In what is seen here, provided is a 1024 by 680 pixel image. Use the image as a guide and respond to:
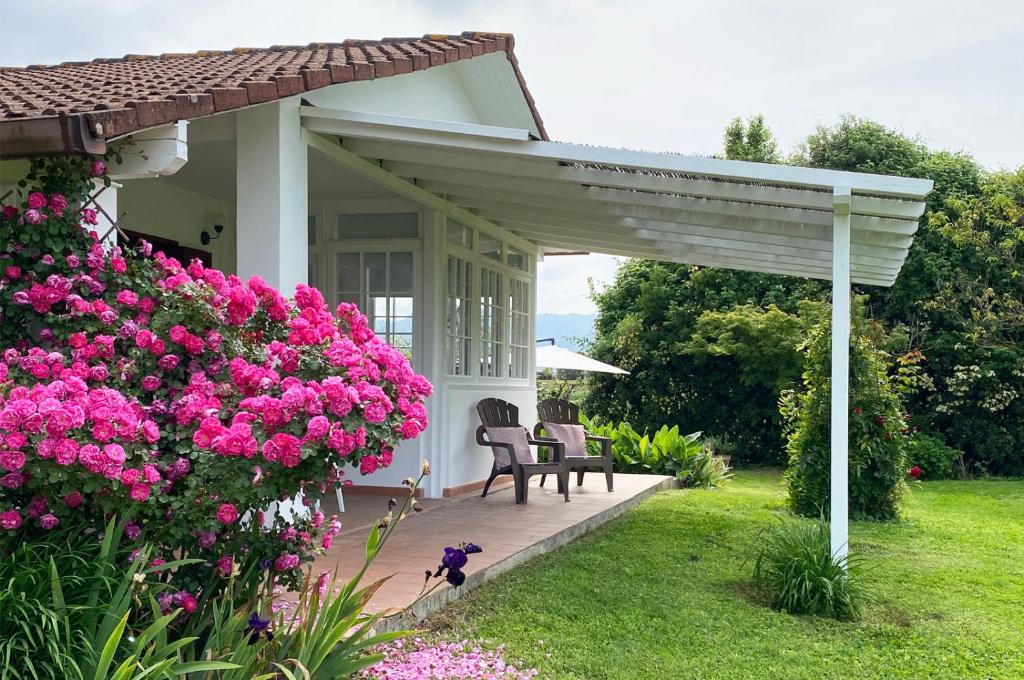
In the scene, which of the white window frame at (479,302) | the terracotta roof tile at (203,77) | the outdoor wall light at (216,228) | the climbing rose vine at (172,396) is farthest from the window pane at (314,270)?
the climbing rose vine at (172,396)

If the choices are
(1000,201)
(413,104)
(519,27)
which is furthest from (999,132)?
(413,104)

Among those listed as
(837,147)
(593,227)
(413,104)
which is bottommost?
(593,227)

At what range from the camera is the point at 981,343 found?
1495cm

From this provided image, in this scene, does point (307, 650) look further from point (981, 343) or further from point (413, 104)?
point (981, 343)

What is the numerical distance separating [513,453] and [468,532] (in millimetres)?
1757

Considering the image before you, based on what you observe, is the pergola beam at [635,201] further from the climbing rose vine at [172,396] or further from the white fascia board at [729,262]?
the climbing rose vine at [172,396]

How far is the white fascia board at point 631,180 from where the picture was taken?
19.3ft

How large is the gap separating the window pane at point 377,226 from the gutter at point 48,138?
479 centimetres

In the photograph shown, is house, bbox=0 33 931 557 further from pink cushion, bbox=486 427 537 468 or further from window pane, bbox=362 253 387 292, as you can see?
pink cushion, bbox=486 427 537 468

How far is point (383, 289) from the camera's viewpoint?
8.84 meters

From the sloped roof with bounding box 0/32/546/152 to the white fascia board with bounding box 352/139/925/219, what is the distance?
0.58m

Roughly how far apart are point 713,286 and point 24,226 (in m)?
14.2

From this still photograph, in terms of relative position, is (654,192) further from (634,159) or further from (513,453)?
(513,453)

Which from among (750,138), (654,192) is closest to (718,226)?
(654,192)
